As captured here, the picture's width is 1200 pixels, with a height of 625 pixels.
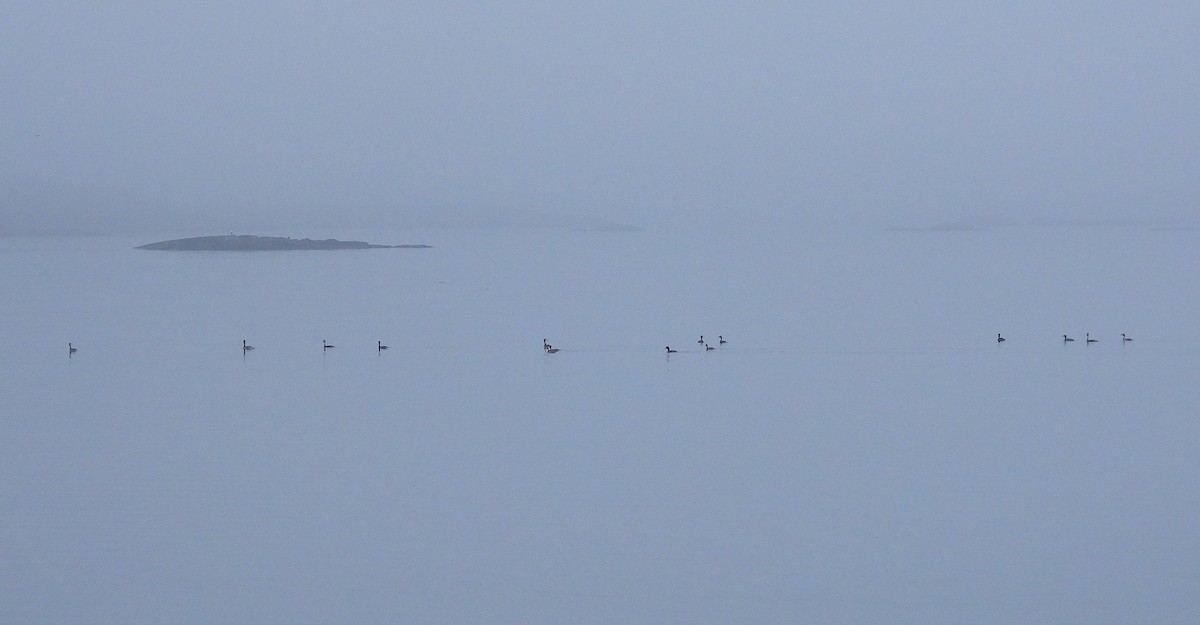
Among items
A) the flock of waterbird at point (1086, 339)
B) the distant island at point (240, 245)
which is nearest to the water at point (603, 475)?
the flock of waterbird at point (1086, 339)

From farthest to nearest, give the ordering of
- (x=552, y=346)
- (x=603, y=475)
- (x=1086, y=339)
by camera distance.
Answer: (x=552, y=346)
(x=1086, y=339)
(x=603, y=475)

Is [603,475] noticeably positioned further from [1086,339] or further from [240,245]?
[240,245]

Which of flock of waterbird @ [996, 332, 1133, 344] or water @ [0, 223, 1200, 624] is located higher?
flock of waterbird @ [996, 332, 1133, 344]

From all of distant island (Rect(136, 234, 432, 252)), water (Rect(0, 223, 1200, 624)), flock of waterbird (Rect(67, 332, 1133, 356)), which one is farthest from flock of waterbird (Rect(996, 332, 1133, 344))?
distant island (Rect(136, 234, 432, 252))

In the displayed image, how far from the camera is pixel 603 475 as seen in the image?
17.4 metres

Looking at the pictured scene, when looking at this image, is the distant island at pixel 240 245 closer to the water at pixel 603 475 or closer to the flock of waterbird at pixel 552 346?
the water at pixel 603 475

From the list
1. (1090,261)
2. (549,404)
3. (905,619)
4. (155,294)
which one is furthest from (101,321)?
(1090,261)

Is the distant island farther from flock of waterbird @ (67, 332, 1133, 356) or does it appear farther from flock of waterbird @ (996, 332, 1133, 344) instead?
flock of waterbird @ (996, 332, 1133, 344)

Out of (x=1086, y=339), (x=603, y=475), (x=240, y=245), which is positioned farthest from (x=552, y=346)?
(x=240, y=245)

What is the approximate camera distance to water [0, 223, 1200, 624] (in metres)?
12.7

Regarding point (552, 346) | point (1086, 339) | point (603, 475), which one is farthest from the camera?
point (552, 346)

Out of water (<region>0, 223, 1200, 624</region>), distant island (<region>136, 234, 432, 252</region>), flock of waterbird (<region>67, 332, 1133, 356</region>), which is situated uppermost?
distant island (<region>136, 234, 432, 252</region>)

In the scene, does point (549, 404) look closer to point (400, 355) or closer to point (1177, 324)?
point (400, 355)

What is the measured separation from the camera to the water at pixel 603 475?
12.7 m
